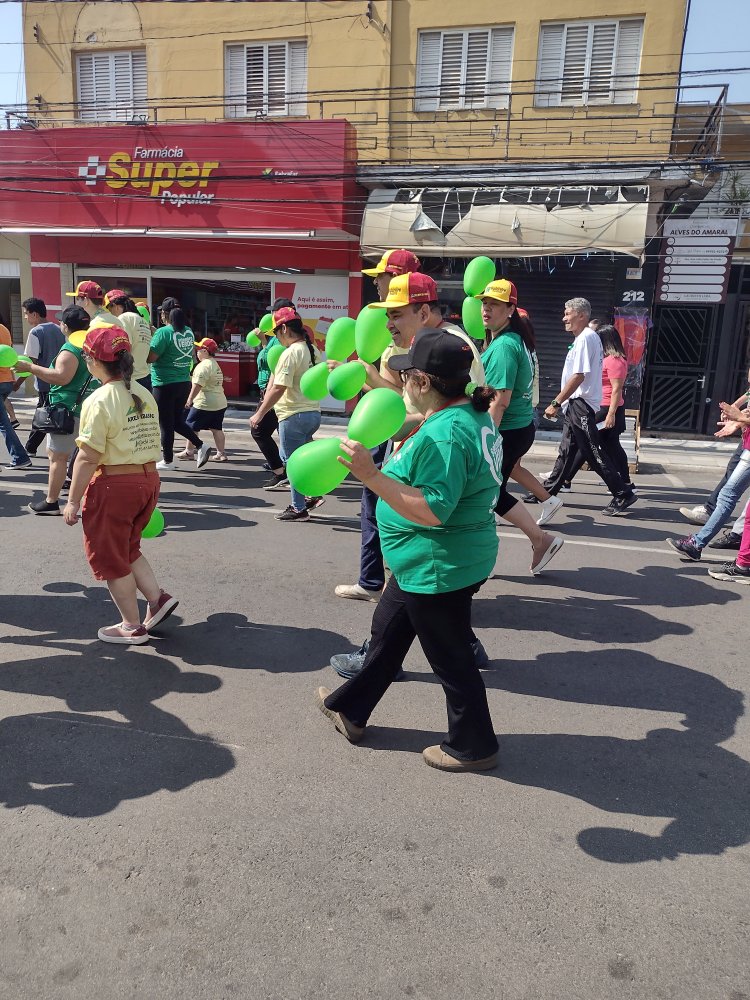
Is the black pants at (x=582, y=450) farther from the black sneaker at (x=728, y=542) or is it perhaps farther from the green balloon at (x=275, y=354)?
the green balloon at (x=275, y=354)

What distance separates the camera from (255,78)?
1559 centimetres

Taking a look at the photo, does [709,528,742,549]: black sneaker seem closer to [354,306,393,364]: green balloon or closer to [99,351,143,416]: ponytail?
[354,306,393,364]: green balloon

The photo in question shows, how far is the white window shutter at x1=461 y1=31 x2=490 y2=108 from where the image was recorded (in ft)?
47.0

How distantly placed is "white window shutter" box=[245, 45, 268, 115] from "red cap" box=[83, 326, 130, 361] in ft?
44.3

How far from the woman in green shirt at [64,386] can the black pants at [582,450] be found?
450 centimetres

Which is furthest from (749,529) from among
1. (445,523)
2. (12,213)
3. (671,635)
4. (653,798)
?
(12,213)

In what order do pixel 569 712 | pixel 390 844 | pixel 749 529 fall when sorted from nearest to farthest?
pixel 390 844
pixel 569 712
pixel 749 529

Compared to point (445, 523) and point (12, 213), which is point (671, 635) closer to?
point (445, 523)

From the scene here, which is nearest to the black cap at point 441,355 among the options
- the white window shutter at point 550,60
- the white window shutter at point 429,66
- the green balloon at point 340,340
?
the green balloon at point 340,340

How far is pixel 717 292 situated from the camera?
43.3 feet

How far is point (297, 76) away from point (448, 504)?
600 inches

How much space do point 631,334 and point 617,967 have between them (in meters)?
13.0

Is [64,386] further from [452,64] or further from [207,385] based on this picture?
[452,64]

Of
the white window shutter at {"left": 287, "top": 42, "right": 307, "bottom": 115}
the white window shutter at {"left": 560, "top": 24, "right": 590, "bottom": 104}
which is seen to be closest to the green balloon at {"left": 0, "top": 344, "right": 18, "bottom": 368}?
the white window shutter at {"left": 287, "top": 42, "right": 307, "bottom": 115}
